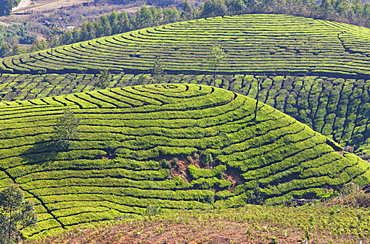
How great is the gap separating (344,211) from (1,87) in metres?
131

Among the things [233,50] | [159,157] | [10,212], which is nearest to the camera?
[10,212]

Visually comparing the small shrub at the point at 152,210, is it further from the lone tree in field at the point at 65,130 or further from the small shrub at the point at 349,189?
the small shrub at the point at 349,189

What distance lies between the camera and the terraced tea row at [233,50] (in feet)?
519

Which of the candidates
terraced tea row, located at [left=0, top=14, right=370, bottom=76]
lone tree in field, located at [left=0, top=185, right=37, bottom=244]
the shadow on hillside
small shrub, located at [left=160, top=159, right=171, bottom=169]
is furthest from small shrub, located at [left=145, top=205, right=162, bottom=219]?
terraced tea row, located at [left=0, top=14, right=370, bottom=76]

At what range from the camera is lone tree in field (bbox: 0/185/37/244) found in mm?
53531

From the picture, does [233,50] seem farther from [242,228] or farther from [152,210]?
[242,228]

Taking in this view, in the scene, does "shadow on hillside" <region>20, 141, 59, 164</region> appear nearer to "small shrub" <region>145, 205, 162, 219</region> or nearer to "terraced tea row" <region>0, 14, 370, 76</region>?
"small shrub" <region>145, 205, 162, 219</region>

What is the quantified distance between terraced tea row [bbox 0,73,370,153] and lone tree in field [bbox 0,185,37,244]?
7297 centimetres

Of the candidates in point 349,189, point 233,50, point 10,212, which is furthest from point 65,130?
point 233,50

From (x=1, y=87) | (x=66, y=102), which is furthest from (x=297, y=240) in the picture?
(x=1, y=87)

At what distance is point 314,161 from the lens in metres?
86.3

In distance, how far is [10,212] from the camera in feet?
177

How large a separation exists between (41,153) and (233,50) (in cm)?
10895

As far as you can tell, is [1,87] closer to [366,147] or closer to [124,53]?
[124,53]
